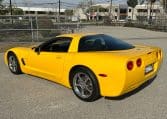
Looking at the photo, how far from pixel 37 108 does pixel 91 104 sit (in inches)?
39.6

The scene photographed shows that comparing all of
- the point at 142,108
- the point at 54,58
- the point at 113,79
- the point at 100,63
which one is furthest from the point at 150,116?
the point at 54,58

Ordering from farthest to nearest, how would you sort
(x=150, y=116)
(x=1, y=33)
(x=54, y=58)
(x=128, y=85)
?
(x=1, y=33) < (x=54, y=58) < (x=128, y=85) < (x=150, y=116)

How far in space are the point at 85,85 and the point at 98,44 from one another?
935 millimetres

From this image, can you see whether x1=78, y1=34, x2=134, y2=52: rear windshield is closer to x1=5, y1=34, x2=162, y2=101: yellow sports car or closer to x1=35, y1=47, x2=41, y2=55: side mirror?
x1=5, y1=34, x2=162, y2=101: yellow sports car

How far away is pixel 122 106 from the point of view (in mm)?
5082

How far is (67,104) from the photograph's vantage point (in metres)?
5.24

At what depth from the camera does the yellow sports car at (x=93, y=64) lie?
4898 mm

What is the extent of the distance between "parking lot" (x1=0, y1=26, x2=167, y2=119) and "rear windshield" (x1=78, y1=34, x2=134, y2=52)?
1008mm

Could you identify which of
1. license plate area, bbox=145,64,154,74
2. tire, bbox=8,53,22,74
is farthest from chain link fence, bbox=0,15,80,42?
license plate area, bbox=145,64,154,74

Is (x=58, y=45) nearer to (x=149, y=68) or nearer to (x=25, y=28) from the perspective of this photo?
(x=149, y=68)

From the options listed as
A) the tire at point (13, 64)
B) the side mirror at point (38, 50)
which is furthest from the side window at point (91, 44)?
the tire at point (13, 64)

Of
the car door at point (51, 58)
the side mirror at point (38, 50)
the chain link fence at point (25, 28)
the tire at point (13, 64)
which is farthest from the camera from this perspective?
the chain link fence at point (25, 28)

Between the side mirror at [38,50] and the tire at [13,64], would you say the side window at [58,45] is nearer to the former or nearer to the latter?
the side mirror at [38,50]

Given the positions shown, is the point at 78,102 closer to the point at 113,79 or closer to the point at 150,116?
the point at 113,79
